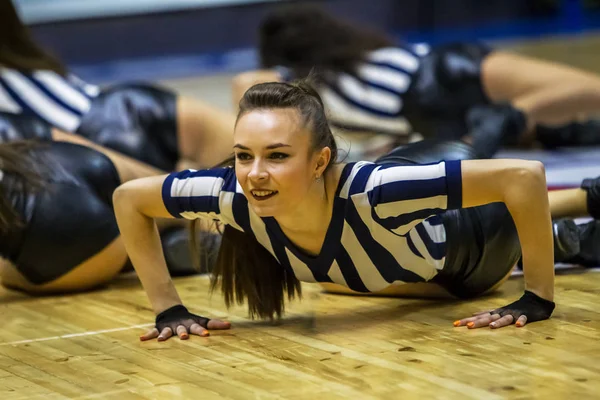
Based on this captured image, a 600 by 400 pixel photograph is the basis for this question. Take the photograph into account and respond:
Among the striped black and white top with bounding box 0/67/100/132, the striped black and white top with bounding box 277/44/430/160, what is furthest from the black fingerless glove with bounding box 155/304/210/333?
the striped black and white top with bounding box 277/44/430/160

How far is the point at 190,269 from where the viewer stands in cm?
241

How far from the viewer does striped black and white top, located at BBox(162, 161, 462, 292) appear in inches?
66.0

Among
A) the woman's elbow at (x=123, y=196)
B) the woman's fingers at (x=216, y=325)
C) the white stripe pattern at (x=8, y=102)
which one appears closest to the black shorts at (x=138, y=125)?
the white stripe pattern at (x=8, y=102)

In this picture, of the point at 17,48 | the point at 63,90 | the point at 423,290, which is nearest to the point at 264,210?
the point at 423,290

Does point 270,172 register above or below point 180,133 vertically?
below

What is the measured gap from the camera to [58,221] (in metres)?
2.21

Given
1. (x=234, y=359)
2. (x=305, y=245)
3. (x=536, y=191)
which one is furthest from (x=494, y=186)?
(x=234, y=359)

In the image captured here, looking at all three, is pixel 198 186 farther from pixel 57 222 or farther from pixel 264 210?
pixel 57 222

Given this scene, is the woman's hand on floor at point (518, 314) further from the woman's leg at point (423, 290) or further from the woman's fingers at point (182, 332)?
the woman's fingers at point (182, 332)

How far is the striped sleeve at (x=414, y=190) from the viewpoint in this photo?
166 cm

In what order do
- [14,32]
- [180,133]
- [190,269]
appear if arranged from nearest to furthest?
[190,269], [180,133], [14,32]

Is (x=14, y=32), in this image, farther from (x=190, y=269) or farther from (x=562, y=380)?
(x=562, y=380)

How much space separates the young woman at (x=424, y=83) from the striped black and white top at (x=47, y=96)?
67 centimetres

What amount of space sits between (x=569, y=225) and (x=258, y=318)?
652 millimetres
